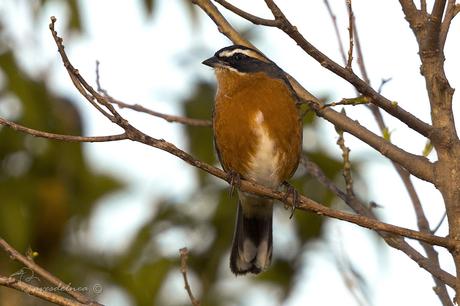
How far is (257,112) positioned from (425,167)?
7.17 feet

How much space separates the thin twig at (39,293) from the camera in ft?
11.9

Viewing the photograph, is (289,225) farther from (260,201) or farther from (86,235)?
(86,235)

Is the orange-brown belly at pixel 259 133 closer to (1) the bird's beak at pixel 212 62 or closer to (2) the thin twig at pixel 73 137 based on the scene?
(1) the bird's beak at pixel 212 62

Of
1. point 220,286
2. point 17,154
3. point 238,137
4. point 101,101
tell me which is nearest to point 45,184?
point 17,154

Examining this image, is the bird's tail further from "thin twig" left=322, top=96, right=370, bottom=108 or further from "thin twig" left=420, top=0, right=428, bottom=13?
"thin twig" left=420, top=0, right=428, bottom=13

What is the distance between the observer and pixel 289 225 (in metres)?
7.47

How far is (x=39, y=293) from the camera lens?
12.0ft

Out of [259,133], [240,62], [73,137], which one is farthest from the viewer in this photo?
[240,62]

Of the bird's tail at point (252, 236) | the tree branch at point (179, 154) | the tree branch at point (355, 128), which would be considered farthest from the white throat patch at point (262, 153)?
the tree branch at point (179, 154)

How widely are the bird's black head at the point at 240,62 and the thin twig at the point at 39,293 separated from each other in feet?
10.1

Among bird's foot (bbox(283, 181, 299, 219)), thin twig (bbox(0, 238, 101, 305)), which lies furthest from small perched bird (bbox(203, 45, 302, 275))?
thin twig (bbox(0, 238, 101, 305))

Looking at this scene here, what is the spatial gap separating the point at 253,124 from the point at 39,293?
2611 mm

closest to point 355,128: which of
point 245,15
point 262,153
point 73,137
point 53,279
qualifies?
point 245,15

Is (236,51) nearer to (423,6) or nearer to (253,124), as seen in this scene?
(253,124)
